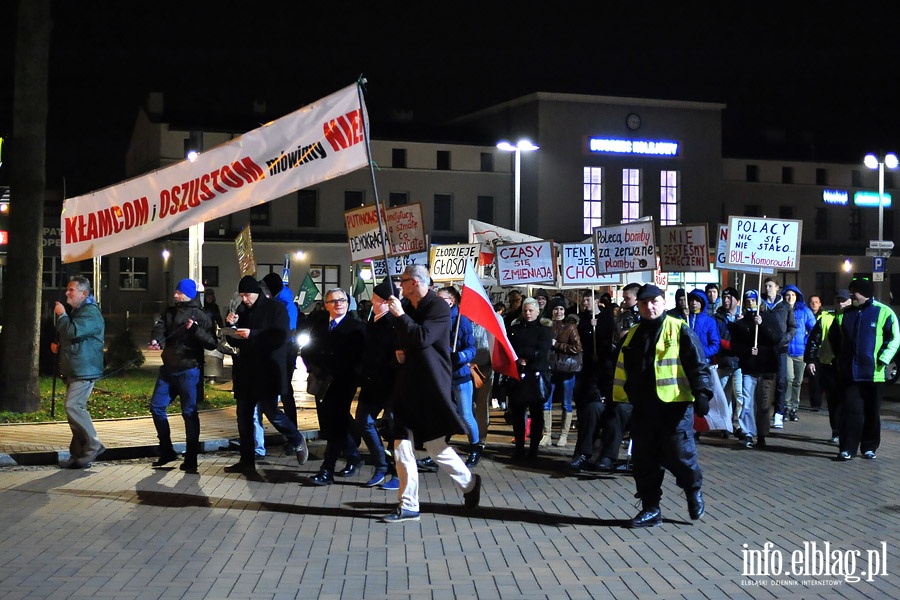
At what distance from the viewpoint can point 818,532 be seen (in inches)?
314

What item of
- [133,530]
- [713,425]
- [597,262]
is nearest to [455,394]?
[713,425]

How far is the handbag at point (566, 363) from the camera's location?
1209 cm

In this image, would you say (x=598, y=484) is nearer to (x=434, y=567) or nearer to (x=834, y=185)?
(x=434, y=567)

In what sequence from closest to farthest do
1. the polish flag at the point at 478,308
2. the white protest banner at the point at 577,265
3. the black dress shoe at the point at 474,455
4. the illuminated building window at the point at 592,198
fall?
the polish flag at the point at 478,308 → the black dress shoe at the point at 474,455 → the white protest banner at the point at 577,265 → the illuminated building window at the point at 592,198

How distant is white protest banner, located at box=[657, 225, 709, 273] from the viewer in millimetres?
18906

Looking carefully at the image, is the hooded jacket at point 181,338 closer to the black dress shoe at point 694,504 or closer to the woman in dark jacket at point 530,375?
the woman in dark jacket at point 530,375

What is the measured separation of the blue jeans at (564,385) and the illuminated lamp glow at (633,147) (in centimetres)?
5089

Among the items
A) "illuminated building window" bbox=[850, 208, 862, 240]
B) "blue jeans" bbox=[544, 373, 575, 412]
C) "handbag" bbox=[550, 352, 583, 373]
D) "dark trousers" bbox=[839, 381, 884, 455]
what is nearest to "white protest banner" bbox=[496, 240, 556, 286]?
"blue jeans" bbox=[544, 373, 575, 412]

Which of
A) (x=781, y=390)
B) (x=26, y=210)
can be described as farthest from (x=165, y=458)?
(x=781, y=390)

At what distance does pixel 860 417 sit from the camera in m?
11.9

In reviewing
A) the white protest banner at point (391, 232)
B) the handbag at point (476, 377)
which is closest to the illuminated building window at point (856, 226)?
the white protest banner at point (391, 232)

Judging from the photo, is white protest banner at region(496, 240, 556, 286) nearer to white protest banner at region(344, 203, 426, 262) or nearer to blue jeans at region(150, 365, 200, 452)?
white protest banner at region(344, 203, 426, 262)

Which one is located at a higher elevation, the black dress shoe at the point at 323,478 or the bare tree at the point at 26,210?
the bare tree at the point at 26,210

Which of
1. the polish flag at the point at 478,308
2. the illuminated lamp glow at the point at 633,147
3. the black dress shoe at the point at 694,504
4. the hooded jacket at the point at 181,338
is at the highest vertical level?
the illuminated lamp glow at the point at 633,147
